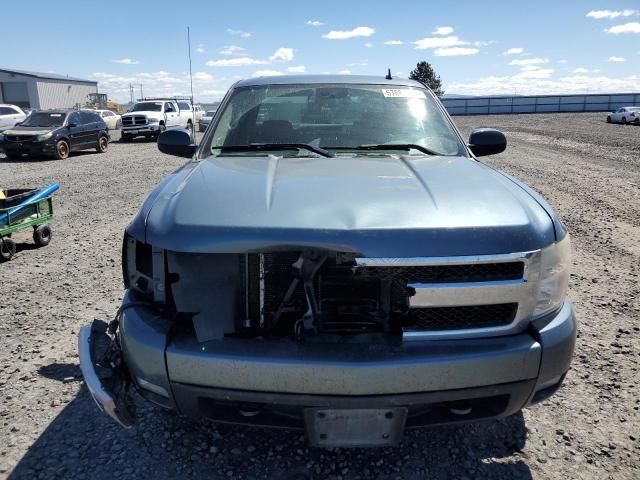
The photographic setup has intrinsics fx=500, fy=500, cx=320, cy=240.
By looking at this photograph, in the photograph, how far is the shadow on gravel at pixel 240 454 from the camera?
2318 mm

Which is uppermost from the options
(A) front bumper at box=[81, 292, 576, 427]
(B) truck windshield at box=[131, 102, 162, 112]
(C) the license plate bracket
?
(B) truck windshield at box=[131, 102, 162, 112]

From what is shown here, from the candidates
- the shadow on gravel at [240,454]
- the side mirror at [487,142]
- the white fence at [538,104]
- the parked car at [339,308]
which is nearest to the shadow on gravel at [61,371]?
the shadow on gravel at [240,454]

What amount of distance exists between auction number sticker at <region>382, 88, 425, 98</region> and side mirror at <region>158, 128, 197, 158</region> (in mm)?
1452

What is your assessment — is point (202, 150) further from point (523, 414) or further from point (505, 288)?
point (523, 414)

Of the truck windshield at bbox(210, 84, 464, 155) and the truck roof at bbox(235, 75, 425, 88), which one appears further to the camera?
the truck roof at bbox(235, 75, 425, 88)

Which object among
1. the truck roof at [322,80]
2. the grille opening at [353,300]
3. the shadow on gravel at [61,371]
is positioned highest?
the truck roof at [322,80]

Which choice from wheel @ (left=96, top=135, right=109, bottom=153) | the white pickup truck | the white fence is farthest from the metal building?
the white fence

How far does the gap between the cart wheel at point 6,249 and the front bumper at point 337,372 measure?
431 cm

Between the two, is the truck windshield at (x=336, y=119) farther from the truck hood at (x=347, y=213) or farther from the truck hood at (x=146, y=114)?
the truck hood at (x=146, y=114)

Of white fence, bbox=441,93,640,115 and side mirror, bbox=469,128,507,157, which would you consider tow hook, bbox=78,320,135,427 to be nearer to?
side mirror, bbox=469,128,507,157

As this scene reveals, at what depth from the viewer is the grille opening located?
2012 millimetres

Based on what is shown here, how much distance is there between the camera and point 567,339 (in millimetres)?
2068

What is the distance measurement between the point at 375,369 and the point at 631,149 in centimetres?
1906

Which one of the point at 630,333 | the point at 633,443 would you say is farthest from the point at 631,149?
the point at 633,443
